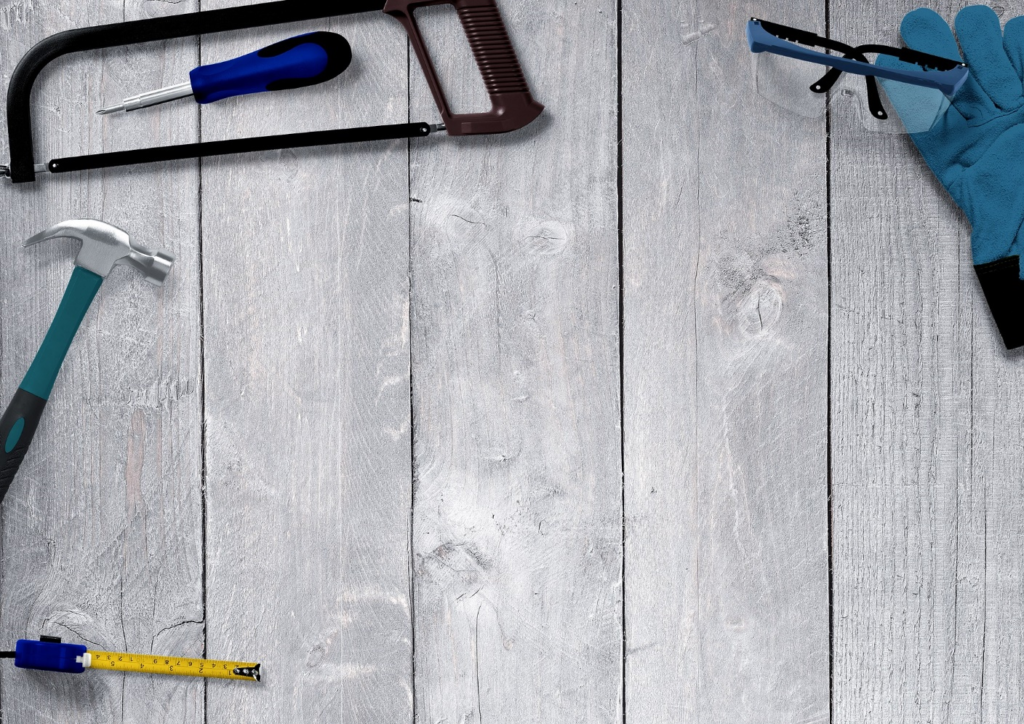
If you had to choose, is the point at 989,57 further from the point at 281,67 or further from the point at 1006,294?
the point at 281,67

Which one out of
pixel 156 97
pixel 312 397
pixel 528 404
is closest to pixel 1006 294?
pixel 528 404

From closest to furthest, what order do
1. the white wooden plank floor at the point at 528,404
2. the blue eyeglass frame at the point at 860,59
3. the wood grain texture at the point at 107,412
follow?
the blue eyeglass frame at the point at 860,59, the white wooden plank floor at the point at 528,404, the wood grain texture at the point at 107,412

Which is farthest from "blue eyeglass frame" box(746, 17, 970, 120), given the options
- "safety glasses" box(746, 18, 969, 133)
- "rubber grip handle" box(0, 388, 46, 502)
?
"rubber grip handle" box(0, 388, 46, 502)

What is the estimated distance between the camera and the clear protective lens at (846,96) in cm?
77

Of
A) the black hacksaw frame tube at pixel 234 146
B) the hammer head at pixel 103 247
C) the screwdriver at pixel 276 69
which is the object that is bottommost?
the hammer head at pixel 103 247

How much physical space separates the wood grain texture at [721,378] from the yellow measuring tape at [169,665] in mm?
472

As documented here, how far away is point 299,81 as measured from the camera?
87cm

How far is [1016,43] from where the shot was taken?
2.53 ft

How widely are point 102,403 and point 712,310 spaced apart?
769 mm

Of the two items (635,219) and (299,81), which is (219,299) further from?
(635,219)

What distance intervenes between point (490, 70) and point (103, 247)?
0.52 meters

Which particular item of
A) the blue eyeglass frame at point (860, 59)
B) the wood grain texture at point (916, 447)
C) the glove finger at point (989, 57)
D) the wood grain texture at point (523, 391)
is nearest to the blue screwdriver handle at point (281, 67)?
the wood grain texture at point (523, 391)

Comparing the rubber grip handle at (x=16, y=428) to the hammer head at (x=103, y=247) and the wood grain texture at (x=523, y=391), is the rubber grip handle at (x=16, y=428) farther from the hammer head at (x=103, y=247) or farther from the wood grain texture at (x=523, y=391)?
the wood grain texture at (x=523, y=391)

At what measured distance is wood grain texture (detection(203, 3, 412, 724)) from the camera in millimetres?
902
